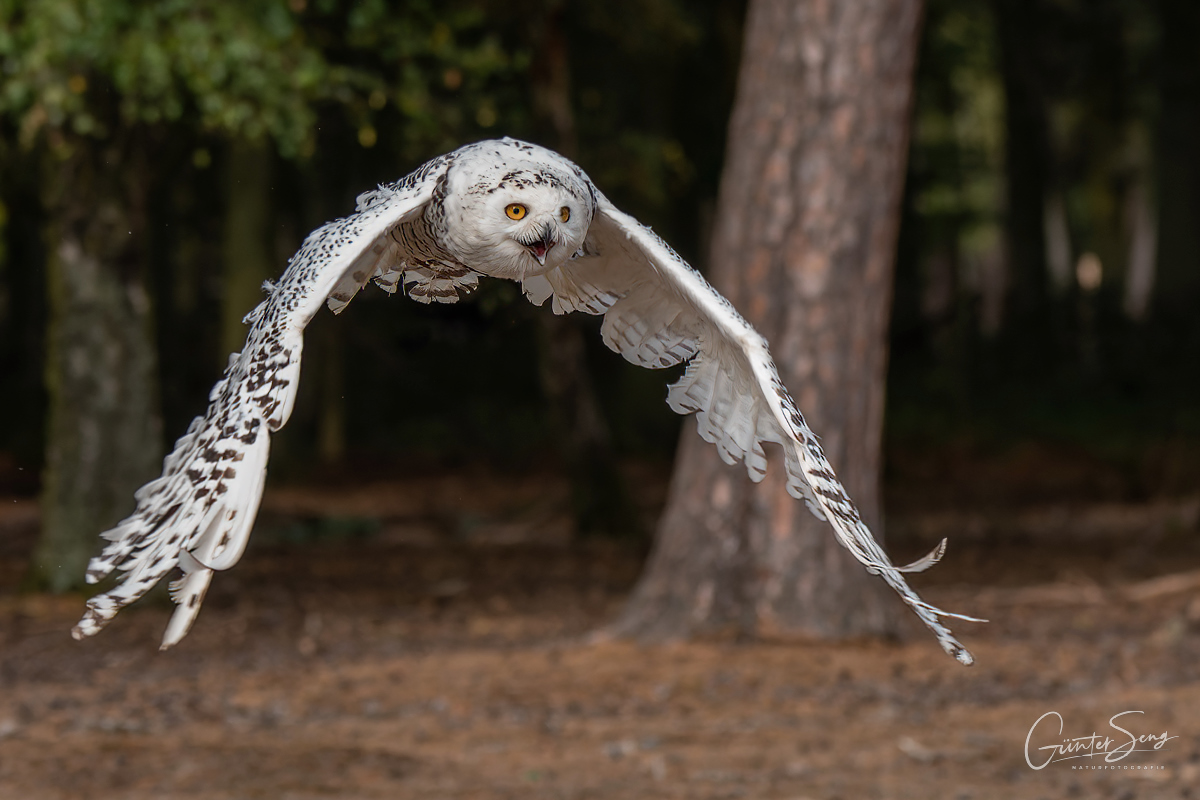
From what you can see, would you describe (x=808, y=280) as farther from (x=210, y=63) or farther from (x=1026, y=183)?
(x=1026, y=183)

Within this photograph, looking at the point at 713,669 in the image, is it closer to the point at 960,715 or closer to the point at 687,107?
the point at 960,715

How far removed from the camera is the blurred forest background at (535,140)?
27.0ft

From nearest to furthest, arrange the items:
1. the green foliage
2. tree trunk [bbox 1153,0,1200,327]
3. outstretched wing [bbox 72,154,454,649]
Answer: outstretched wing [bbox 72,154,454,649] → the green foliage → tree trunk [bbox 1153,0,1200,327]

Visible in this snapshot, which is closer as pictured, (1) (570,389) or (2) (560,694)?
(2) (560,694)

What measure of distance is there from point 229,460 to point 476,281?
4.64ft

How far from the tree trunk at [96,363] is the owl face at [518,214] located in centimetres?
598

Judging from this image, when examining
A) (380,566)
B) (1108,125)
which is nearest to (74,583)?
(380,566)

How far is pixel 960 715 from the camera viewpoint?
6762 mm

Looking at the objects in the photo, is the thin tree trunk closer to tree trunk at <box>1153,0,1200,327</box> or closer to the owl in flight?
the owl in flight

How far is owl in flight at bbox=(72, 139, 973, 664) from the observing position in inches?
124

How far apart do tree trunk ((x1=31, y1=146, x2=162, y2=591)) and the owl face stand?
235 inches

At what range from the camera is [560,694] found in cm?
715

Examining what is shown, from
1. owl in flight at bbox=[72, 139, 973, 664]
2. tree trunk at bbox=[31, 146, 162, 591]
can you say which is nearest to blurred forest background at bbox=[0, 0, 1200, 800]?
tree trunk at bbox=[31, 146, 162, 591]

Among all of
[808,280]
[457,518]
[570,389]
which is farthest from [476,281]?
[457,518]
